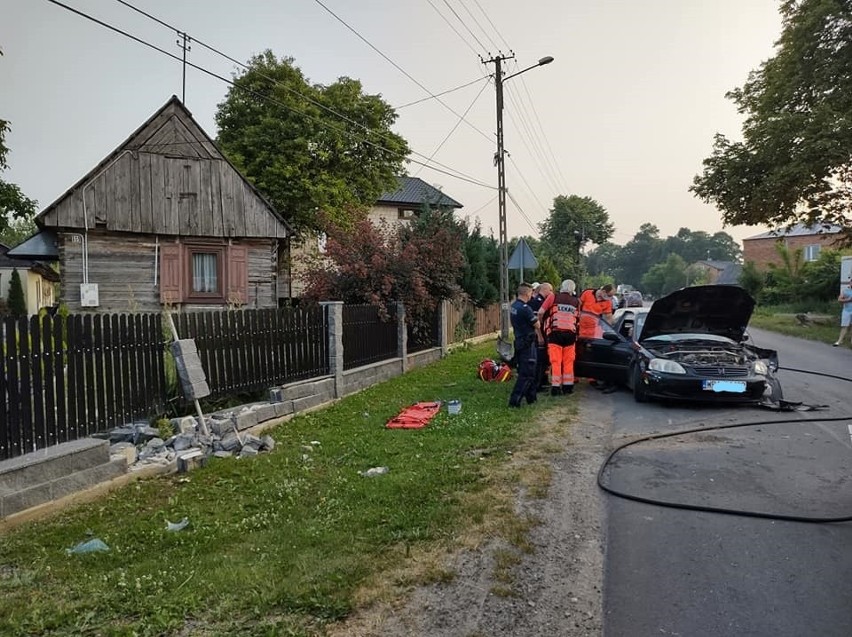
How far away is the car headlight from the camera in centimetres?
821

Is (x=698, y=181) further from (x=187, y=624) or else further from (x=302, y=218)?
(x=187, y=624)

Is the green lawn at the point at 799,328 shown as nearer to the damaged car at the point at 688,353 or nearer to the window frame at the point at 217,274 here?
the damaged car at the point at 688,353

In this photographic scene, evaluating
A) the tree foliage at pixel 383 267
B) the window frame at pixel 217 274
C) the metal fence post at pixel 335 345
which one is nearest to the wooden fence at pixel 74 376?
the metal fence post at pixel 335 345

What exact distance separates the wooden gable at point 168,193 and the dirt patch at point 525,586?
16739 millimetres

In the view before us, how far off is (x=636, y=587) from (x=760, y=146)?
67.8ft

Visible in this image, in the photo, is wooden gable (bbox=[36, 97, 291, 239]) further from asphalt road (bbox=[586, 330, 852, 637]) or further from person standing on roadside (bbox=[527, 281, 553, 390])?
asphalt road (bbox=[586, 330, 852, 637])

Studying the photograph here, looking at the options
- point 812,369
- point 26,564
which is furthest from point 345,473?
point 812,369

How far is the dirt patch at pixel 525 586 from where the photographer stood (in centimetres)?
301

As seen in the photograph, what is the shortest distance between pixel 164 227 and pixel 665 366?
1574 centimetres

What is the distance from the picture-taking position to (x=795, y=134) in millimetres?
18203

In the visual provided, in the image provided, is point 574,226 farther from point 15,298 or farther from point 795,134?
point 15,298

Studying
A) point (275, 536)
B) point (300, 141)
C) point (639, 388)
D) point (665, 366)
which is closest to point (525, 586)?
point (275, 536)

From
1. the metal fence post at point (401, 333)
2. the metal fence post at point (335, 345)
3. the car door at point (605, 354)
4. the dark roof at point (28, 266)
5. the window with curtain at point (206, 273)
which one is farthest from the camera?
the dark roof at point (28, 266)

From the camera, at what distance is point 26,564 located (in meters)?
3.89
